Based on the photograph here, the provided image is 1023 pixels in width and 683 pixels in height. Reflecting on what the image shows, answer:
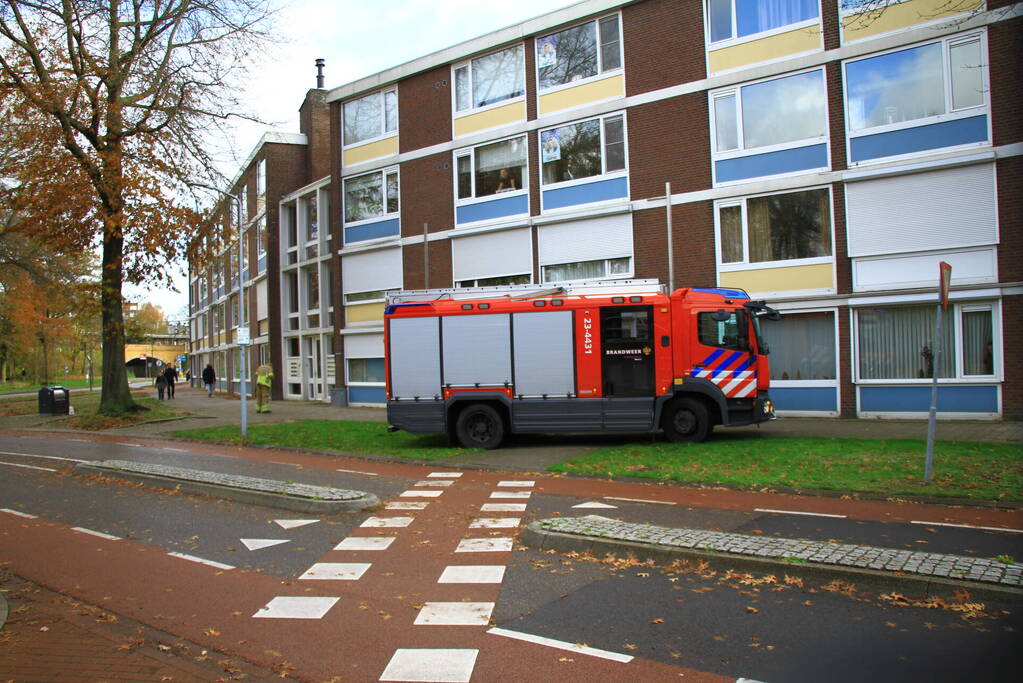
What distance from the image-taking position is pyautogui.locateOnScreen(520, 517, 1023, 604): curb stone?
5.32 metres

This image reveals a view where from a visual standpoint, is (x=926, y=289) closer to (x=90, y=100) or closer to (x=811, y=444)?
(x=811, y=444)

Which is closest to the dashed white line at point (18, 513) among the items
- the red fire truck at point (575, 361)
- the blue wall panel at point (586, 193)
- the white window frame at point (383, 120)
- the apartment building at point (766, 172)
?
the red fire truck at point (575, 361)

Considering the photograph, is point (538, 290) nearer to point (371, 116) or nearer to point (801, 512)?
point (801, 512)

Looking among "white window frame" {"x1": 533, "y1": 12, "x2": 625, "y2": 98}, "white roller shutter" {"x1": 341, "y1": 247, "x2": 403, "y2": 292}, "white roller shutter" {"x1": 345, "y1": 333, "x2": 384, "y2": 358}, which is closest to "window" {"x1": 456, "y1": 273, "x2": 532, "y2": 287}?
"white roller shutter" {"x1": 341, "y1": 247, "x2": 403, "y2": 292}

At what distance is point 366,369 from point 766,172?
1549 cm

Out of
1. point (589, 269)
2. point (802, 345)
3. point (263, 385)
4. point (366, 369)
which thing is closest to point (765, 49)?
point (589, 269)

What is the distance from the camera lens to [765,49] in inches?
735

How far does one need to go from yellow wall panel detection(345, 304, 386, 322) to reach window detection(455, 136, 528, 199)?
17.5ft

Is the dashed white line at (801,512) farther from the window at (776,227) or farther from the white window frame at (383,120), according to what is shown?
the white window frame at (383,120)

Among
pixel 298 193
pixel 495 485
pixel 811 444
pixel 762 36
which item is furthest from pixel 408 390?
pixel 298 193

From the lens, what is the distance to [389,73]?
86.8 feet

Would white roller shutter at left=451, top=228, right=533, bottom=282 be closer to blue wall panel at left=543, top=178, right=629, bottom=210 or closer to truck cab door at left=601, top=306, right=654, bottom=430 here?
blue wall panel at left=543, top=178, right=629, bottom=210

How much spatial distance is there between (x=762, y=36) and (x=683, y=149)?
3.26 m

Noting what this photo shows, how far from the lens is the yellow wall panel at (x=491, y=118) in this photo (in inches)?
913
